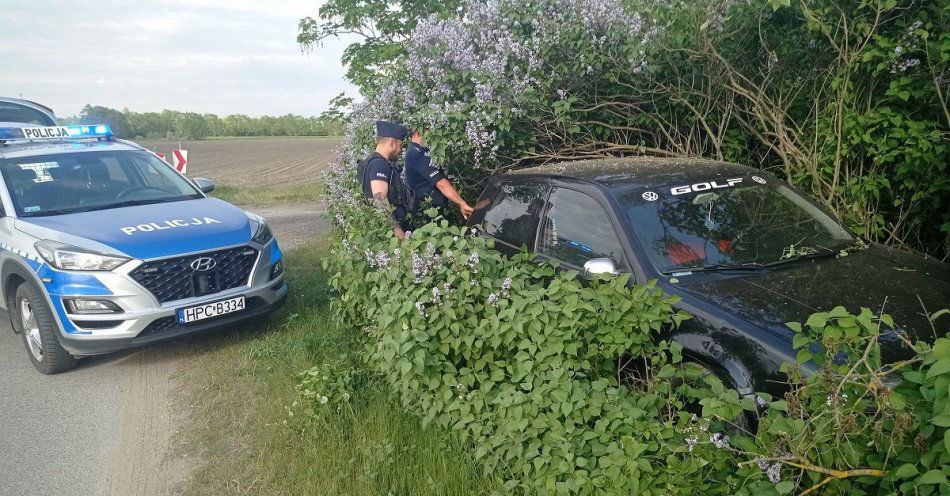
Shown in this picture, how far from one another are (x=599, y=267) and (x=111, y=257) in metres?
3.93

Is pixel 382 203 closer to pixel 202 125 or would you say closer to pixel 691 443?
pixel 691 443

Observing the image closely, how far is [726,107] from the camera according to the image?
21.4ft

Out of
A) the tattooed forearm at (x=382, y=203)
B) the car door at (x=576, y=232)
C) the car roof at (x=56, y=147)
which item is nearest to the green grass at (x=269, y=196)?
the car roof at (x=56, y=147)

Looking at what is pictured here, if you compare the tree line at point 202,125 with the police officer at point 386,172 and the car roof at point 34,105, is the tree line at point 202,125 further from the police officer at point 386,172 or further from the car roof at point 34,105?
the police officer at point 386,172

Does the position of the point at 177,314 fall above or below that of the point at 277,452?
above

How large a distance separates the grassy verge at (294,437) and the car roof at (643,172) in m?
2.02

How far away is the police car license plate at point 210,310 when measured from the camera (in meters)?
5.55

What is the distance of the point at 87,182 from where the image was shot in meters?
6.49

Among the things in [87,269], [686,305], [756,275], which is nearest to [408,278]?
[686,305]

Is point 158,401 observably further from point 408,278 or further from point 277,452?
point 408,278

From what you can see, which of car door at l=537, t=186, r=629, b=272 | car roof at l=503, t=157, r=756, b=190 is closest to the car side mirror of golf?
car door at l=537, t=186, r=629, b=272

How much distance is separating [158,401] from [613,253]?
369 cm

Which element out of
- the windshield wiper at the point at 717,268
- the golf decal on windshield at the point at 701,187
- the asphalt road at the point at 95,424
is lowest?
the asphalt road at the point at 95,424

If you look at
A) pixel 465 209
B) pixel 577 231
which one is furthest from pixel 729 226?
pixel 465 209
